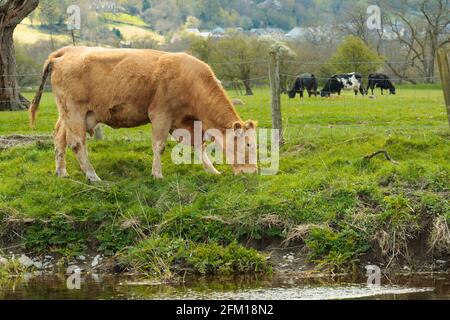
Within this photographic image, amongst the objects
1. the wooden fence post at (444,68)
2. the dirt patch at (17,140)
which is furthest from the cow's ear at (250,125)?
the dirt patch at (17,140)

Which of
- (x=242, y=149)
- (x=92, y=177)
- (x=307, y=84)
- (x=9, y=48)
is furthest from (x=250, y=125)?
(x=307, y=84)

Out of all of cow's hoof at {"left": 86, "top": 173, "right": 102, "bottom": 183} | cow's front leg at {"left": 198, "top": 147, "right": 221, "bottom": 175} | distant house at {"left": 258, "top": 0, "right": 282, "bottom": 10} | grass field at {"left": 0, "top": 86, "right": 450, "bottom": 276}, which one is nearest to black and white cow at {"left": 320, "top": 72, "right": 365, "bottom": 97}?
grass field at {"left": 0, "top": 86, "right": 450, "bottom": 276}

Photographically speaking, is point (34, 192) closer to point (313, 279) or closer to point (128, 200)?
point (128, 200)

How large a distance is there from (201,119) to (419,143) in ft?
12.8

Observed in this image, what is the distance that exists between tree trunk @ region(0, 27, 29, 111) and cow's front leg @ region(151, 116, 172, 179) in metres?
14.8

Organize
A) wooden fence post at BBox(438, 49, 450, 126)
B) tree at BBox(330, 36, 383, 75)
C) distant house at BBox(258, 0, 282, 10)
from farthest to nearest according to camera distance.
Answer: distant house at BBox(258, 0, 282, 10), tree at BBox(330, 36, 383, 75), wooden fence post at BBox(438, 49, 450, 126)

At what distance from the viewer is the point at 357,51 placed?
5109 cm

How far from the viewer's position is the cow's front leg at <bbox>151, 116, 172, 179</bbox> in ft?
47.8

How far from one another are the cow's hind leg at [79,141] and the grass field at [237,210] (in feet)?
0.98

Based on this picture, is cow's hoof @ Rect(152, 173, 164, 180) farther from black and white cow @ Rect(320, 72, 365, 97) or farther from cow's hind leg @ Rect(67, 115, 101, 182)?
black and white cow @ Rect(320, 72, 365, 97)

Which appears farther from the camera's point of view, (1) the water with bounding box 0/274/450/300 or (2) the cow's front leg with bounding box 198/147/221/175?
(2) the cow's front leg with bounding box 198/147/221/175

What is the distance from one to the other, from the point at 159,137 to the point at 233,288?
438cm

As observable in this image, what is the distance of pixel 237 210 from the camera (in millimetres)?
12812
